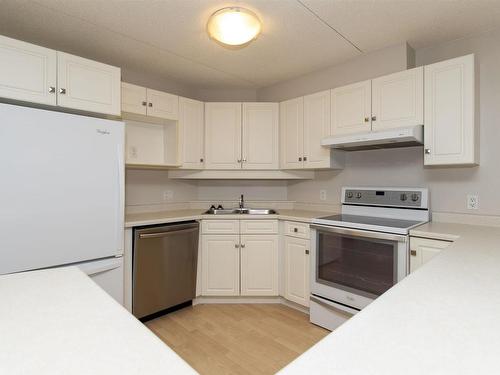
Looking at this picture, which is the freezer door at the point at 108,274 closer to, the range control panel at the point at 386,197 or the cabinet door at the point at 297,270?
the cabinet door at the point at 297,270

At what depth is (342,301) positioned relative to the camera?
2291 mm

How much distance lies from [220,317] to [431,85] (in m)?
2.50

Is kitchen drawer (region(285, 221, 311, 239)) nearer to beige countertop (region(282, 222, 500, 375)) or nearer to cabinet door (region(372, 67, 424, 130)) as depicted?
cabinet door (region(372, 67, 424, 130))

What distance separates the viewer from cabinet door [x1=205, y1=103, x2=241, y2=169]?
309cm

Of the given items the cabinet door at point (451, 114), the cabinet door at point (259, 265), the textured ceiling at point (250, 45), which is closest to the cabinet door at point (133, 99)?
the textured ceiling at point (250, 45)

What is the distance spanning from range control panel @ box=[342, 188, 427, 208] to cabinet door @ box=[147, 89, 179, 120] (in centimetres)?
182

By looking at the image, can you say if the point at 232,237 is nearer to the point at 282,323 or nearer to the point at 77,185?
the point at 282,323

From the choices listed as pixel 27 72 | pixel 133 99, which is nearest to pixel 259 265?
pixel 133 99

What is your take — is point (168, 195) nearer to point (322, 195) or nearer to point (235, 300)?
point (235, 300)

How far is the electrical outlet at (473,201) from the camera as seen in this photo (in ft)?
7.16

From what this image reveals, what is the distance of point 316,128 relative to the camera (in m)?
2.81

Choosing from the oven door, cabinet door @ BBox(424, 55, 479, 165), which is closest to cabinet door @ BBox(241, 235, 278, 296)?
the oven door

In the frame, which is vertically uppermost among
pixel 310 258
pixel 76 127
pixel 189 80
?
pixel 189 80

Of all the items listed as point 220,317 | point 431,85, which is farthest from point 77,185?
point 431,85
